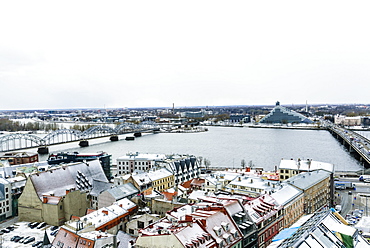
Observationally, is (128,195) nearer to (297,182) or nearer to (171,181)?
(171,181)

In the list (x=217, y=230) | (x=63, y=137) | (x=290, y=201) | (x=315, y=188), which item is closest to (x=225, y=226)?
(x=217, y=230)

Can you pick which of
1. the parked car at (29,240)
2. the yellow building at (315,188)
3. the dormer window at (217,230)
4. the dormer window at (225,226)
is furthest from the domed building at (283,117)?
the dormer window at (217,230)

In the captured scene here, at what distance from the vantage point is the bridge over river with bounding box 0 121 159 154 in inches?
2165

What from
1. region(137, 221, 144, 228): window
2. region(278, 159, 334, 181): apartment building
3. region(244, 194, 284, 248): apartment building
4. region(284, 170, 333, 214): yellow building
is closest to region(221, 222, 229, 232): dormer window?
region(244, 194, 284, 248): apartment building

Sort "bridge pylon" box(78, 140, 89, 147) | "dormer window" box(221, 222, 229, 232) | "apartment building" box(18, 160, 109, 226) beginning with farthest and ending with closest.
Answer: "bridge pylon" box(78, 140, 89, 147), "apartment building" box(18, 160, 109, 226), "dormer window" box(221, 222, 229, 232)

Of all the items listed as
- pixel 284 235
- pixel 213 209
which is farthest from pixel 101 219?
pixel 284 235

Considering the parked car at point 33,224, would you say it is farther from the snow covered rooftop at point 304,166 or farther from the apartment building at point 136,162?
the snow covered rooftop at point 304,166

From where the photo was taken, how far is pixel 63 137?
8300 centimetres

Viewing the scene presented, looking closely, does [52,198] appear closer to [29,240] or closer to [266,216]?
[29,240]

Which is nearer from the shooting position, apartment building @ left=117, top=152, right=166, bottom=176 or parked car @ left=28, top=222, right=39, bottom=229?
parked car @ left=28, top=222, right=39, bottom=229

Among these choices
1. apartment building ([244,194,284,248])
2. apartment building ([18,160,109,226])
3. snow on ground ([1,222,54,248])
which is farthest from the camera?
apartment building ([18,160,109,226])

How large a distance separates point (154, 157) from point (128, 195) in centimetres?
1237

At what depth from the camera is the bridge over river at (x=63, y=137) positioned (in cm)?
5500

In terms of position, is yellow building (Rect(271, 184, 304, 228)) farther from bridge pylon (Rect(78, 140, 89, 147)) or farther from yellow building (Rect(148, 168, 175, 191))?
bridge pylon (Rect(78, 140, 89, 147))
